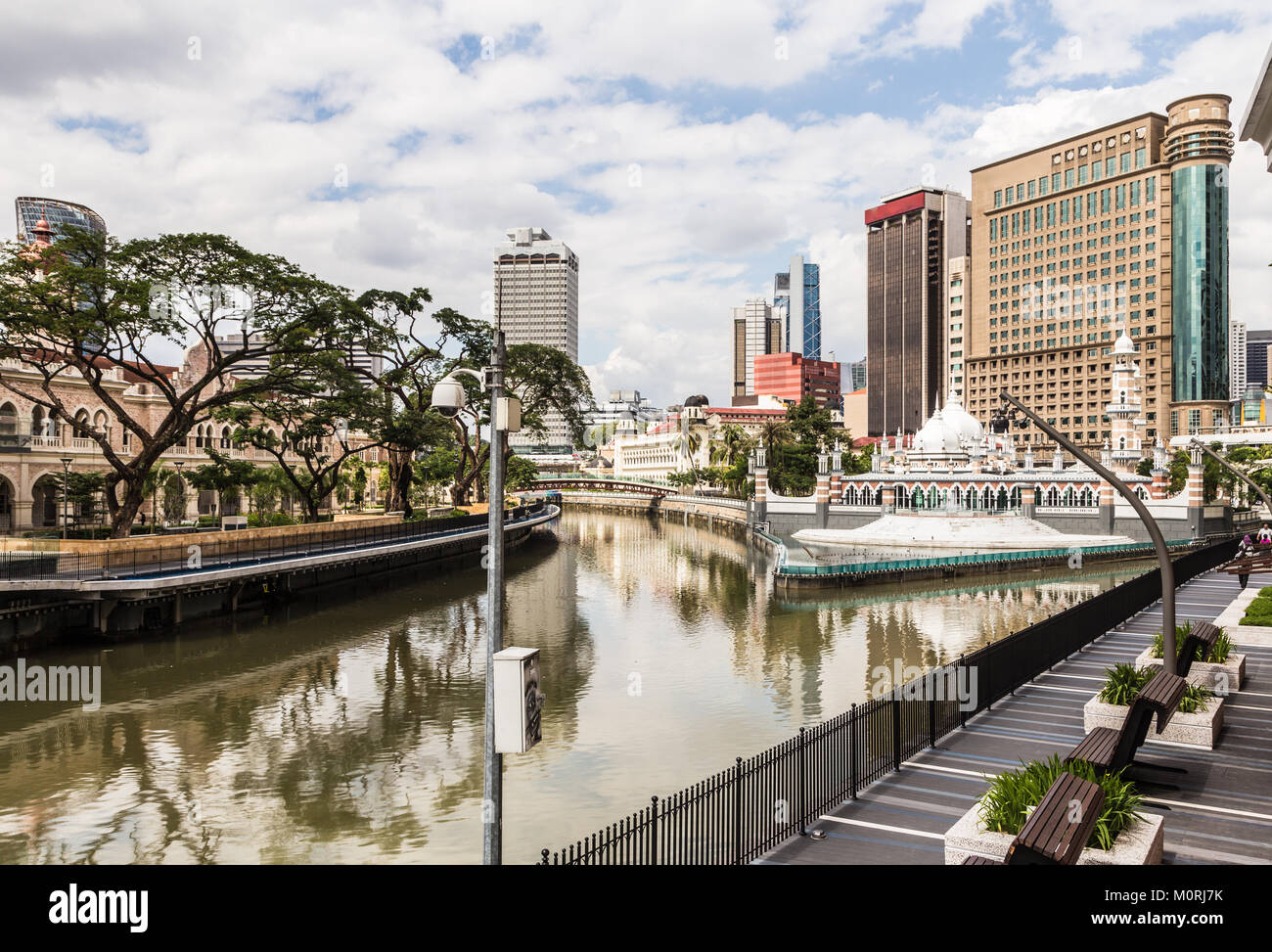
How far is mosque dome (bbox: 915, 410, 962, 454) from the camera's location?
3036 inches

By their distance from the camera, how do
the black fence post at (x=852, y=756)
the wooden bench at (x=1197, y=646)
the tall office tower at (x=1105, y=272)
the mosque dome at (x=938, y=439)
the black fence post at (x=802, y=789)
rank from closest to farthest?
the black fence post at (x=802, y=789)
the black fence post at (x=852, y=756)
the wooden bench at (x=1197, y=646)
the mosque dome at (x=938, y=439)
the tall office tower at (x=1105, y=272)

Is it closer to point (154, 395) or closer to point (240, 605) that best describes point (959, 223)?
point (154, 395)

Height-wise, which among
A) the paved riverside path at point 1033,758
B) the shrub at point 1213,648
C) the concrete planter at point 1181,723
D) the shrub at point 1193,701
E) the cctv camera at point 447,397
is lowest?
the paved riverside path at point 1033,758

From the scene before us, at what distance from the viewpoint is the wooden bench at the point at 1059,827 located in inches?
280

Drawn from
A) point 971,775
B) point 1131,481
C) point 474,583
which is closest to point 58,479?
point 474,583

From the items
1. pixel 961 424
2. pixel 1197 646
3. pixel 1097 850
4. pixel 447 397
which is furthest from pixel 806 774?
pixel 961 424

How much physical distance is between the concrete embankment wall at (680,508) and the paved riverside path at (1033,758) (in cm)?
6381

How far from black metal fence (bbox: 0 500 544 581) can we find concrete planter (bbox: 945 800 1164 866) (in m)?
29.2

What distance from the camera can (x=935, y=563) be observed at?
47.7 m

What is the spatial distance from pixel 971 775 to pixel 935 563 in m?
37.6

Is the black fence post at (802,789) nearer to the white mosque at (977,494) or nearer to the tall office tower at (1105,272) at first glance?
the white mosque at (977,494)

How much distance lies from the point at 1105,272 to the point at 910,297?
5670 cm

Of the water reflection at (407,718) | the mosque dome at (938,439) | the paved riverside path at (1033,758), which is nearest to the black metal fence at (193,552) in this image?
the water reflection at (407,718)

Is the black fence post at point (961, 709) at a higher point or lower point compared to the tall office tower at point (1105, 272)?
lower
